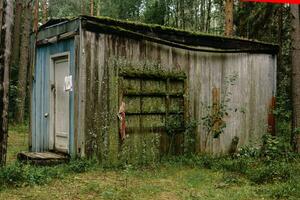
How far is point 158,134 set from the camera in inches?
380

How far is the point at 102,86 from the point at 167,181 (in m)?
2.59

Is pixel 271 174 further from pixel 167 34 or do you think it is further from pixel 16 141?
pixel 16 141

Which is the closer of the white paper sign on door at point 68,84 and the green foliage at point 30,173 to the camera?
the green foliage at point 30,173

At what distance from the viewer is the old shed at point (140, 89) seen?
8789 millimetres

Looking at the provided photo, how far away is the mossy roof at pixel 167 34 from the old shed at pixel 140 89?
0.02m

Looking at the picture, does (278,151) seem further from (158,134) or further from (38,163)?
(38,163)

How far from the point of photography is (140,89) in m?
9.37

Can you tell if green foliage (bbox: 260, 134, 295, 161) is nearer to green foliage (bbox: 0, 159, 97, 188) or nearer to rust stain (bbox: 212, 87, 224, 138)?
rust stain (bbox: 212, 87, 224, 138)

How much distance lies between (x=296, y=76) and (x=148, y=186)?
193 inches

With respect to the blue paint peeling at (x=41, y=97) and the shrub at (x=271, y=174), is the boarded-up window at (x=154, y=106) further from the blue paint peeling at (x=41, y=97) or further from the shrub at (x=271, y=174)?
the shrub at (x=271, y=174)

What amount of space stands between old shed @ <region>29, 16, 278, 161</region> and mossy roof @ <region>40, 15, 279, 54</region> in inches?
0.9

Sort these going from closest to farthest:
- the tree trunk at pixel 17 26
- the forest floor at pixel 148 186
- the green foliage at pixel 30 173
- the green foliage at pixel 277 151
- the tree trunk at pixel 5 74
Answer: the forest floor at pixel 148 186 < the green foliage at pixel 30 173 < the tree trunk at pixel 5 74 < the green foliage at pixel 277 151 < the tree trunk at pixel 17 26

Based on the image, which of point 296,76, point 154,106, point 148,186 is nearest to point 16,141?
point 154,106

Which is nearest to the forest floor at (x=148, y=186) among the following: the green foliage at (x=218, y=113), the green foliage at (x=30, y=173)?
the green foliage at (x=30, y=173)
